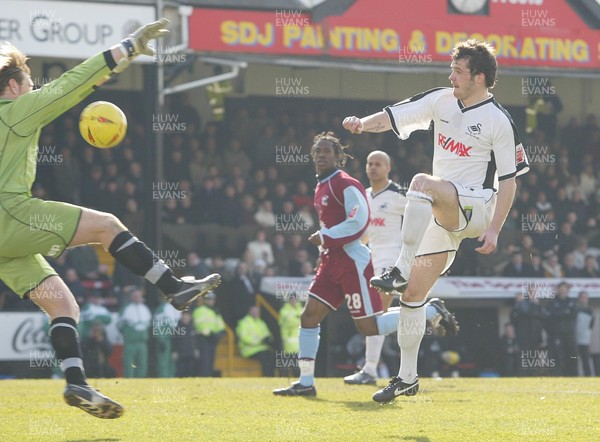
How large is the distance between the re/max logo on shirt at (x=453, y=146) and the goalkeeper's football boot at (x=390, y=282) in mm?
998

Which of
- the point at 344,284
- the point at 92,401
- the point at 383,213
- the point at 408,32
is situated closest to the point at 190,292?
the point at 92,401

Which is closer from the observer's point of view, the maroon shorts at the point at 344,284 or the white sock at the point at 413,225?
the white sock at the point at 413,225

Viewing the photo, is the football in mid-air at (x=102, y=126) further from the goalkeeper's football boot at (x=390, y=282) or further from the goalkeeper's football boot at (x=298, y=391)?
the goalkeeper's football boot at (x=298, y=391)

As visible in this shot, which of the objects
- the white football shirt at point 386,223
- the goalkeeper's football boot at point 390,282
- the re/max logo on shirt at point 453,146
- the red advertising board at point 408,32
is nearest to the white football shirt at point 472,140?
the re/max logo on shirt at point 453,146

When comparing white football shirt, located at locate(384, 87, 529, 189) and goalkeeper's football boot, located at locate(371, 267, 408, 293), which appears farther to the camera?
white football shirt, located at locate(384, 87, 529, 189)

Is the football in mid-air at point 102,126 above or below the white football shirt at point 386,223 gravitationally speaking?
above

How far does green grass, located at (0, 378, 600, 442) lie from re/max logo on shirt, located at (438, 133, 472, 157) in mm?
1974

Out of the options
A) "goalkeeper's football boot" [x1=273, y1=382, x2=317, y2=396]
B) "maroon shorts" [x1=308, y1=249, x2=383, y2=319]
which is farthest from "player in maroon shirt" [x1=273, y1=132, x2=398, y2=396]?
"goalkeeper's football boot" [x1=273, y1=382, x2=317, y2=396]

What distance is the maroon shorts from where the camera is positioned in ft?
35.4

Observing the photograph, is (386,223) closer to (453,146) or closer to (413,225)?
(453,146)

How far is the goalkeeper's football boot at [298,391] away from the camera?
10.4 meters

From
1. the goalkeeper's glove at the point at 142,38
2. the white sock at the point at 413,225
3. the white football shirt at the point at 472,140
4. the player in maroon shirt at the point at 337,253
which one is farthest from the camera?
the player in maroon shirt at the point at 337,253

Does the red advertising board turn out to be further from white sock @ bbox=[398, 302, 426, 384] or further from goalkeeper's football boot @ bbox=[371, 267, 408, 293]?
goalkeeper's football boot @ bbox=[371, 267, 408, 293]

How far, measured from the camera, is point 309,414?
28.5 feet
